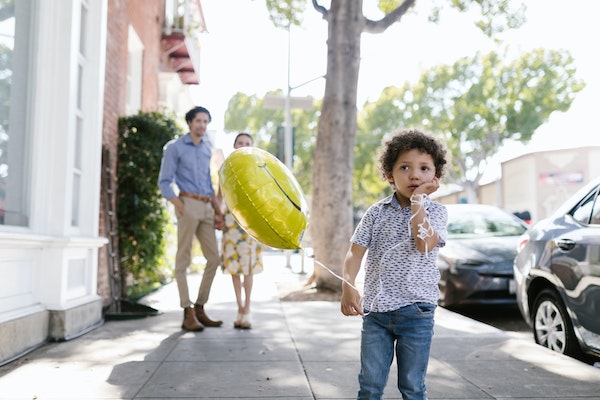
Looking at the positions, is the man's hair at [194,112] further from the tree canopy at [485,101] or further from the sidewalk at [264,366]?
the tree canopy at [485,101]

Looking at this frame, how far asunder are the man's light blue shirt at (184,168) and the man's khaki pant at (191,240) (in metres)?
0.16

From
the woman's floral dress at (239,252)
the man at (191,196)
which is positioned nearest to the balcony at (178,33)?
the man at (191,196)

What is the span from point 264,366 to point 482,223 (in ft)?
17.2

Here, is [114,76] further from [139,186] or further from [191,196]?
[191,196]

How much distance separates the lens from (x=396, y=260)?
8.35 feet

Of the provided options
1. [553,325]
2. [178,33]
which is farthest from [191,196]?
[178,33]

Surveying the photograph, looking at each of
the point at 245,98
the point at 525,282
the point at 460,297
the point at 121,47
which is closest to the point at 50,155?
the point at 121,47

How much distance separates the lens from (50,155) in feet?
16.2

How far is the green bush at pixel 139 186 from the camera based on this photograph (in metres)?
7.45

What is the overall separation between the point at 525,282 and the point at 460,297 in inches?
71.1

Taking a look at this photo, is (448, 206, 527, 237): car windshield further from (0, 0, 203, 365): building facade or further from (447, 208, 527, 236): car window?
(0, 0, 203, 365): building facade

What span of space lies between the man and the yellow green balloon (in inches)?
115

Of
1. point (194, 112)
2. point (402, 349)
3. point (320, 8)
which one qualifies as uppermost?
point (320, 8)

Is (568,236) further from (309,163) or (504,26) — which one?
(309,163)
